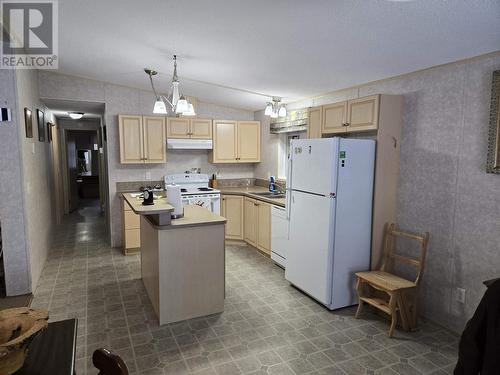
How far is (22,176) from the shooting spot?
331 centimetres

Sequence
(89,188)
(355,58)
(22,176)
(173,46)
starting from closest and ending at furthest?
1. (355,58)
2. (173,46)
3. (22,176)
4. (89,188)

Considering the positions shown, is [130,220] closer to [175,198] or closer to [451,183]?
[175,198]

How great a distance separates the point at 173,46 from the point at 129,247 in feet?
9.80

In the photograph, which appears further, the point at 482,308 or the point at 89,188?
the point at 89,188

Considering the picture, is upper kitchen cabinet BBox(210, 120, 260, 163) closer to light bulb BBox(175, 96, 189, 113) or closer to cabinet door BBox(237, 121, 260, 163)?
cabinet door BBox(237, 121, 260, 163)

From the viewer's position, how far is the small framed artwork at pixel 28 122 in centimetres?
351

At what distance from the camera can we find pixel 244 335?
2746 millimetres

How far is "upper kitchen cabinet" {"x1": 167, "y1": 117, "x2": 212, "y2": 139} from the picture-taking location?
505cm

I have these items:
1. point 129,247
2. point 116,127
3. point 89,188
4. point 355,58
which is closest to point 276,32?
point 355,58

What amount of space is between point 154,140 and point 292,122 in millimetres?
2117

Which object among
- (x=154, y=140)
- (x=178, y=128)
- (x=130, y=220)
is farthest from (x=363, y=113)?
(x=130, y=220)

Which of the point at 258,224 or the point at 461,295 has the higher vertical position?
the point at 258,224

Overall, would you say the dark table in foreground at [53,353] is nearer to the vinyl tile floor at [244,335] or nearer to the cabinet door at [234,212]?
the vinyl tile floor at [244,335]

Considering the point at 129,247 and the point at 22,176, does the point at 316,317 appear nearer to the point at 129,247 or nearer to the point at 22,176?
the point at 129,247
